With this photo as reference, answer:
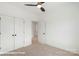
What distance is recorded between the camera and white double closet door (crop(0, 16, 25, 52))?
2381 mm

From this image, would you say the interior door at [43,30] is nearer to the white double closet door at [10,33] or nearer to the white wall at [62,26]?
the white wall at [62,26]

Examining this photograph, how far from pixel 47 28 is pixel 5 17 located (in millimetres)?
1323

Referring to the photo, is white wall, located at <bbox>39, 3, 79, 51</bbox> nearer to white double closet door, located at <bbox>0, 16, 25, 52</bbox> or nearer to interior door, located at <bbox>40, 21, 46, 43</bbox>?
interior door, located at <bbox>40, 21, 46, 43</bbox>

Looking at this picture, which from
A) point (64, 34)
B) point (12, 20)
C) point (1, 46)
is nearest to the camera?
point (1, 46)

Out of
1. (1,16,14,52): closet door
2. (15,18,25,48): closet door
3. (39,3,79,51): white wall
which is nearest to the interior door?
(39,3,79,51): white wall

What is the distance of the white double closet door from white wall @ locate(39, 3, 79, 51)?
743mm

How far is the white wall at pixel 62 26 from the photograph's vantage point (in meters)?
2.34

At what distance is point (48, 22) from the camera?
2408 mm

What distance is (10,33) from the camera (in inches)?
95.0

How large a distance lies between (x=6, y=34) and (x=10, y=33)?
115 mm

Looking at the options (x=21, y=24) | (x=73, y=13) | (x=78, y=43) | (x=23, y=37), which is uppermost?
(x=73, y=13)

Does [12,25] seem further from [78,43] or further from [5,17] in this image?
[78,43]

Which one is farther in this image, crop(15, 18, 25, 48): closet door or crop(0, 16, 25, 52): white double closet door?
crop(15, 18, 25, 48): closet door

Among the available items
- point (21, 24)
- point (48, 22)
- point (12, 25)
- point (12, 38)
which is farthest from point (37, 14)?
point (12, 38)
